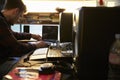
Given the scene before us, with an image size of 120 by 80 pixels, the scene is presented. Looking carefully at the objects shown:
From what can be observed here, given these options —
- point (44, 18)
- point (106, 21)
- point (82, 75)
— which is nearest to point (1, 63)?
point (82, 75)

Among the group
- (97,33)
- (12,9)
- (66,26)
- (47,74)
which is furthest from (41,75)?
(66,26)

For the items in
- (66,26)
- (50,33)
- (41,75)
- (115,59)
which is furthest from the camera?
(50,33)

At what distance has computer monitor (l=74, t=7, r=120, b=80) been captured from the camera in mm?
995

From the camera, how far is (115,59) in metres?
0.90

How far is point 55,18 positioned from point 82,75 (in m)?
2.28

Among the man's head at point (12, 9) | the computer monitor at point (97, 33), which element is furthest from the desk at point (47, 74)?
the man's head at point (12, 9)

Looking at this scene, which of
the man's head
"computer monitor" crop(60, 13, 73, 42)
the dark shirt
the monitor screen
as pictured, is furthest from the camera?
the monitor screen

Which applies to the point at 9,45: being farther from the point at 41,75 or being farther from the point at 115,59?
the point at 115,59

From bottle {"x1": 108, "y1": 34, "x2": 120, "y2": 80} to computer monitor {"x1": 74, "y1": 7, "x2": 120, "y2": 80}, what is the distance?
0.21 ft

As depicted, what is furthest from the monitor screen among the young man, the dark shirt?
the dark shirt

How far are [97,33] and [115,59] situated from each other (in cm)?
15

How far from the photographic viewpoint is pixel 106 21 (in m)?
1.00

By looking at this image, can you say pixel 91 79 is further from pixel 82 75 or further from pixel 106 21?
pixel 106 21

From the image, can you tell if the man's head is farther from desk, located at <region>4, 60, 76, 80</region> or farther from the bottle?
the bottle
